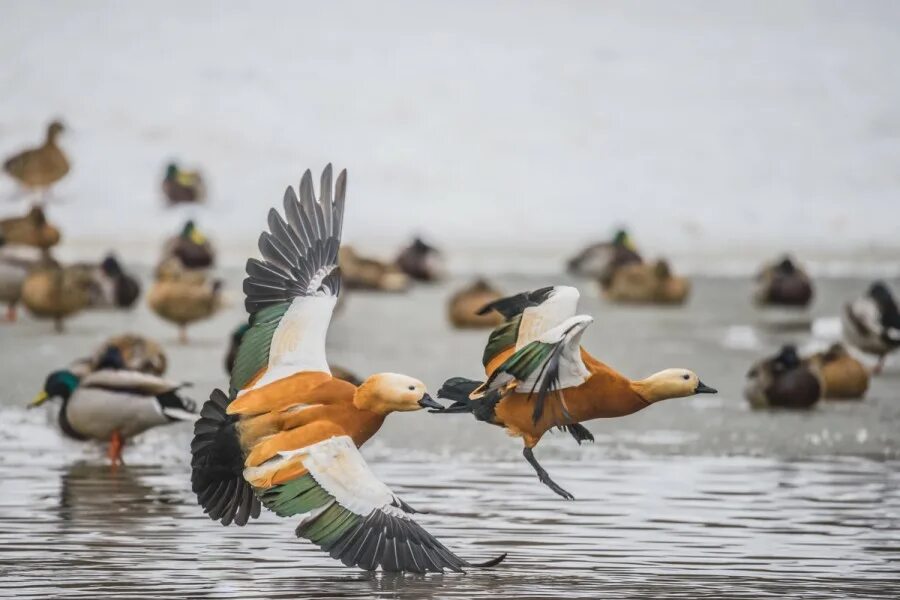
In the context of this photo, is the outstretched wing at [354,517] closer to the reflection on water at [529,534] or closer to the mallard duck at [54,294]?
the reflection on water at [529,534]

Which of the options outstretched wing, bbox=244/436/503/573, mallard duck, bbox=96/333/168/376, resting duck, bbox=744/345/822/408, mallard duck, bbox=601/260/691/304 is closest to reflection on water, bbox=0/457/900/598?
outstretched wing, bbox=244/436/503/573

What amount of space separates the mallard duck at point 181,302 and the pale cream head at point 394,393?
8.30 m

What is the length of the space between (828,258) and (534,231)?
11.7ft

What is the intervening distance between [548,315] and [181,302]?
25.4 feet

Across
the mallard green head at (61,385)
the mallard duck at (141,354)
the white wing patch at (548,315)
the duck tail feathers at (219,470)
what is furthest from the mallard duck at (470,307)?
the duck tail feathers at (219,470)

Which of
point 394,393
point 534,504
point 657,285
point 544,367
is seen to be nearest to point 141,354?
point 534,504

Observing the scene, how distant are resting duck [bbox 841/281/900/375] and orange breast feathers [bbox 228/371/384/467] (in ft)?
26.0

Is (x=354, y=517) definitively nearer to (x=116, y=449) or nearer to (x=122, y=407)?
(x=116, y=449)

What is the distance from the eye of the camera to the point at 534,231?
934 inches

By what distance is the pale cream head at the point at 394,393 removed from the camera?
24.9ft

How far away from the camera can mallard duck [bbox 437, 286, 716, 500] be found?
7961mm

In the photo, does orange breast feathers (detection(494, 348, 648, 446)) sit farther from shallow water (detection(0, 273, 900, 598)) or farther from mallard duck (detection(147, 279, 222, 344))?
mallard duck (detection(147, 279, 222, 344))

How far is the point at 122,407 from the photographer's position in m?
10.9

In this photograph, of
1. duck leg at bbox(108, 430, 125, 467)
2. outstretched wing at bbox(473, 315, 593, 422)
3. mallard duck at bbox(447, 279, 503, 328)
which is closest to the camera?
outstretched wing at bbox(473, 315, 593, 422)
